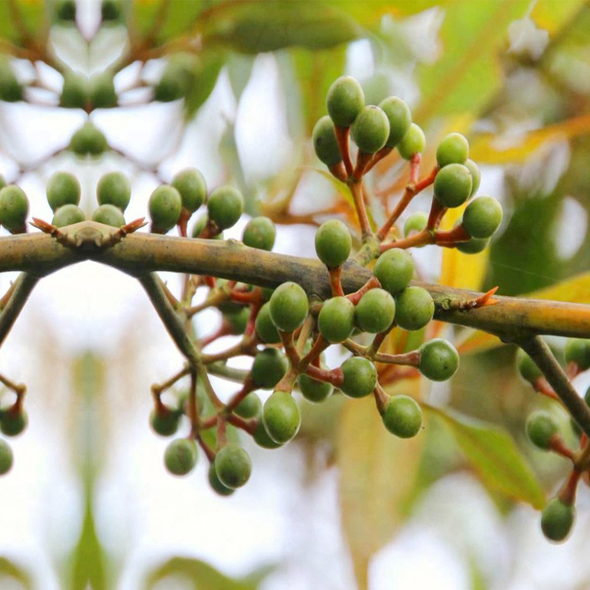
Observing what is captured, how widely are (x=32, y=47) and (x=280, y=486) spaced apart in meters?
1.60

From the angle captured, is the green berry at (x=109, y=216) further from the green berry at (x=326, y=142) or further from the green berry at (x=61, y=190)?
the green berry at (x=326, y=142)

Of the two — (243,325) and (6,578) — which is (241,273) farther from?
(6,578)

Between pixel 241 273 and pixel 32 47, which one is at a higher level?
pixel 32 47

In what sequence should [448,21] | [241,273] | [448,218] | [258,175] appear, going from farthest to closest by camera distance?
[258,175], [448,21], [448,218], [241,273]

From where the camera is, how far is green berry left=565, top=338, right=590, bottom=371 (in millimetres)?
1129

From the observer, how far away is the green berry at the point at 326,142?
101 cm

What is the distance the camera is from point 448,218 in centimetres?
144

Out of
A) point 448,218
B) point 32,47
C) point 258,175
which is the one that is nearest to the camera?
point 448,218

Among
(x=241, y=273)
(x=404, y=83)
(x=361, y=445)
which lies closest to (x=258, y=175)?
(x=404, y=83)

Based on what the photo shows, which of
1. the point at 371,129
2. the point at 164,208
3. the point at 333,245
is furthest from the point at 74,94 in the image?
the point at 333,245

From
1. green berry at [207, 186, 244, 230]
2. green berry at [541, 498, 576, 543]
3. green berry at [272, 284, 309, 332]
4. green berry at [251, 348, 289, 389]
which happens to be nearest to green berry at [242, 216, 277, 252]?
green berry at [207, 186, 244, 230]

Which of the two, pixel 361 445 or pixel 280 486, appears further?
pixel 280 486

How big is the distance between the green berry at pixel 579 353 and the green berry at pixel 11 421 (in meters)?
0.69

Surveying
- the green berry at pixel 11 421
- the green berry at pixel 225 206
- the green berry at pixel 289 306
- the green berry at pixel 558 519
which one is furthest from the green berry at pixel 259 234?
the green berry at pixel 558 519
